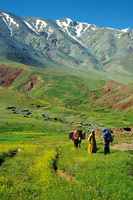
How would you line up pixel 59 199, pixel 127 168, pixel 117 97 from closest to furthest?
pixel 59 199 < pixel 127 168 < pixel 117 97

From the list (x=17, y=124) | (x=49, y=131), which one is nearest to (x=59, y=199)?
(x=49, y=131)

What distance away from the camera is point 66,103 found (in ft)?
647

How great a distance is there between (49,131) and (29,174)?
71712 millimetres

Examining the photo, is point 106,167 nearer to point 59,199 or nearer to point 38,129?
point 59,199

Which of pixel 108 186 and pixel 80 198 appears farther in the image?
pixel 108 186

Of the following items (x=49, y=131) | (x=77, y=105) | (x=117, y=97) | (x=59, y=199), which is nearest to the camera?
(x=59, y=199)

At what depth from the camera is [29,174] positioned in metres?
16.8

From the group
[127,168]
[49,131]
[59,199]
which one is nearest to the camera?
[59,199]

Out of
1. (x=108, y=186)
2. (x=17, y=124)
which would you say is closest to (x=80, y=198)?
(x=108, y=186)

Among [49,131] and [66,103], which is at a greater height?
[66,103]

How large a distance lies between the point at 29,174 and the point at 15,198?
5098 millimetres

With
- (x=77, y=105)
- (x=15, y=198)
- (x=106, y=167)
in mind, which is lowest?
(x=15, y=198)

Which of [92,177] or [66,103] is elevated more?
[66,103]

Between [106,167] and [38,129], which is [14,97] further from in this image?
[106,167]
